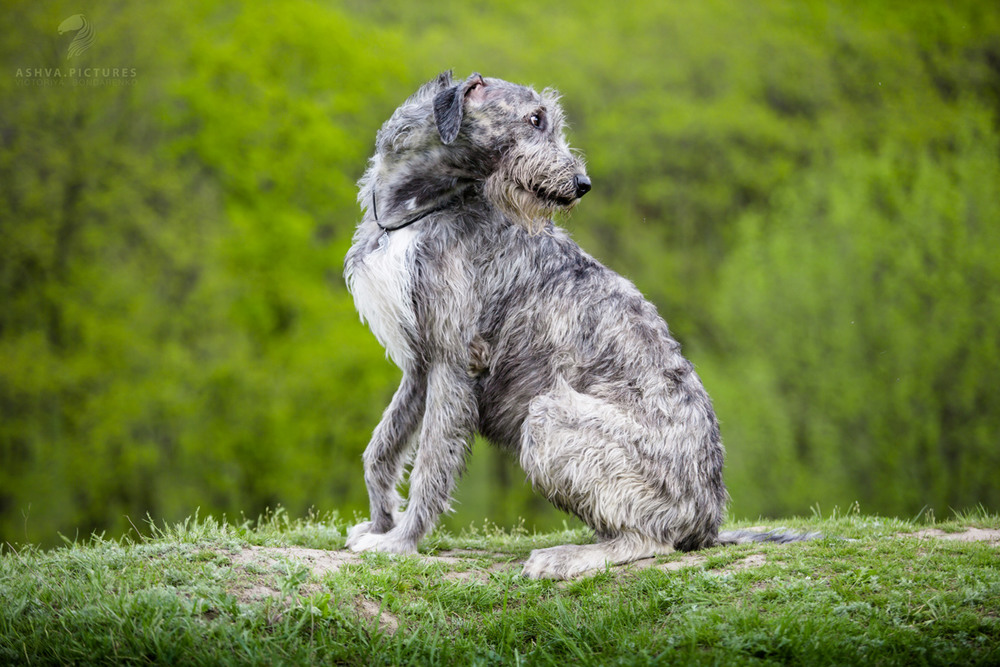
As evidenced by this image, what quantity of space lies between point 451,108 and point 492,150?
0.42 meters

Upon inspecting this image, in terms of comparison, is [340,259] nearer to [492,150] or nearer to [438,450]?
[492,150]

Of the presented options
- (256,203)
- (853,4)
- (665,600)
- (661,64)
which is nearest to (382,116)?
(256,203)

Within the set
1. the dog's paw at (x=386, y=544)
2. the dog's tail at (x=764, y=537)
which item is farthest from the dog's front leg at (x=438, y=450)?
the dog's tail at (x=764, y=537)

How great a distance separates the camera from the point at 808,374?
73.8 feet

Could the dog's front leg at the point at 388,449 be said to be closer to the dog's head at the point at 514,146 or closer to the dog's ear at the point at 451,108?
the dog's head at the point at 514,146

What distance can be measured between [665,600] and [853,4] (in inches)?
974

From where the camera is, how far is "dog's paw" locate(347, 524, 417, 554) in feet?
21.2

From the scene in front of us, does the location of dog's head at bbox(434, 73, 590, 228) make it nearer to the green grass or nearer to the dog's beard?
the dog's beard

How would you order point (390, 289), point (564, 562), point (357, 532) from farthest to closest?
point (357, 532)
point (390, 289)
point (564, 562)

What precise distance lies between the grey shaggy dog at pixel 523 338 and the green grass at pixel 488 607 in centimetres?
46

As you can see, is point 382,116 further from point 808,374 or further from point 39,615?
point 39,615

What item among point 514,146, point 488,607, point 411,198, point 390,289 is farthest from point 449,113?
point 488,607

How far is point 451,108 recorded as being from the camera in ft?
21.0

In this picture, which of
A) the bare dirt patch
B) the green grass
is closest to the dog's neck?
the green grass
